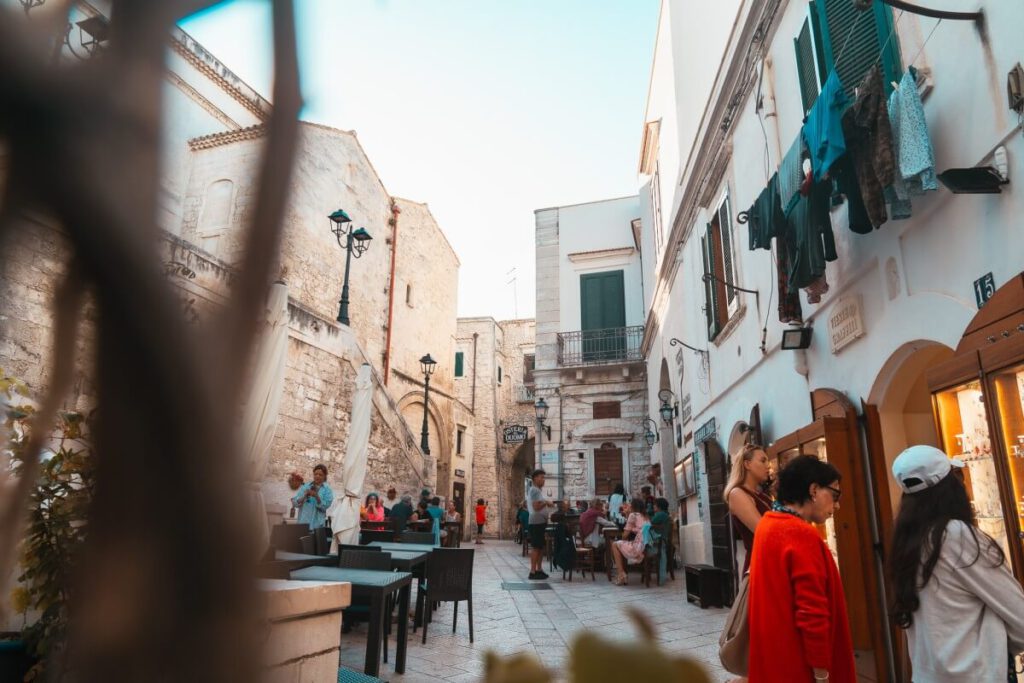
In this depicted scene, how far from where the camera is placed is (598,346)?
59.7 ft

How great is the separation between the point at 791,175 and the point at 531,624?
14.6 feet

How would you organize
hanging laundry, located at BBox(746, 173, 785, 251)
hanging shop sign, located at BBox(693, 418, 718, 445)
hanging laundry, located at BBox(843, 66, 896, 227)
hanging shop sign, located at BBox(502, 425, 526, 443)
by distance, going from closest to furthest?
hanging laundry, located at BBox(843, 66, 896, 227) → hanging laundry, located at BBox(746, 173, 785, 251) → hanging shop sign, located at BBox(693, 418, 718, 445) → hanging shop sign, located at BBox(502, 425, 526, 443)

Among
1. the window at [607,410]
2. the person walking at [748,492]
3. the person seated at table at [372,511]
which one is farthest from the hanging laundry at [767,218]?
the window at [607,410]

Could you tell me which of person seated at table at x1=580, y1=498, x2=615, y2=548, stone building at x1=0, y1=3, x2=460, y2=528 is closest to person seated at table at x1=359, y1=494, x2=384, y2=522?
stone building at x1=0, y1=3, x2=460, y2=528

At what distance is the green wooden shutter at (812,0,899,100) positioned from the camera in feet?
14.0

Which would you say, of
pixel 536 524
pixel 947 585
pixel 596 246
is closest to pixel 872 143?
pixel 947 585

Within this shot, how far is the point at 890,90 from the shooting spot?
13.7 ft

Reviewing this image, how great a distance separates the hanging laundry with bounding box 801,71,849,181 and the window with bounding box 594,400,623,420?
530 inches

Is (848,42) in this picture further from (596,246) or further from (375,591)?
(596,246)

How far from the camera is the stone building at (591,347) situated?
1702 cm

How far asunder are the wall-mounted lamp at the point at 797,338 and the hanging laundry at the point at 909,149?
6.67ft

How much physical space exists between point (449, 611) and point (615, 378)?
439 inches

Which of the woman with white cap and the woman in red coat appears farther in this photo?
the woman in red coat

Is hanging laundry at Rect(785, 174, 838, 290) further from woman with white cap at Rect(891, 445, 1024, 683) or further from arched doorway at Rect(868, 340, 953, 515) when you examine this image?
woman with white cap at Rect(891, 445, 1024, 683)
